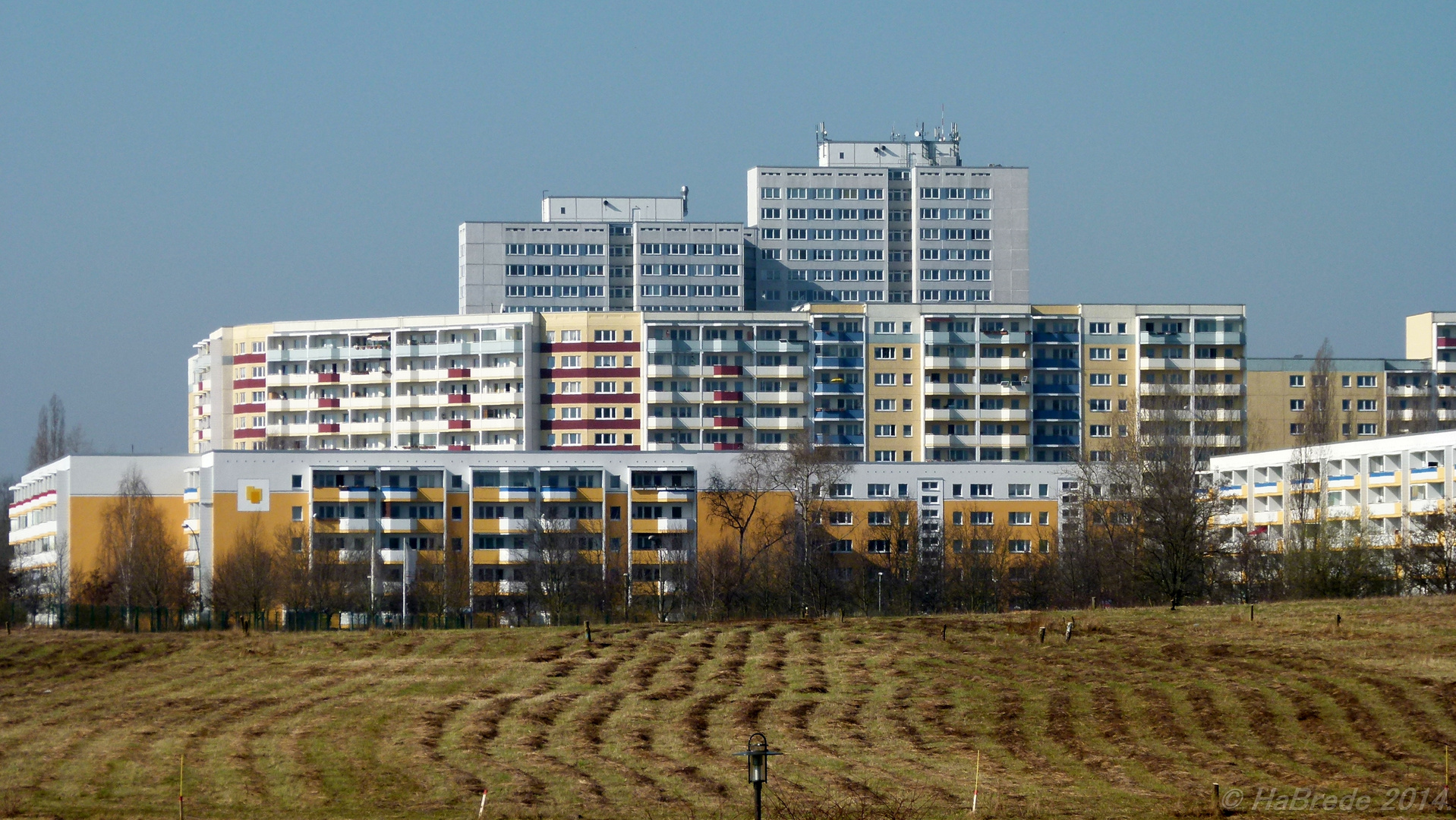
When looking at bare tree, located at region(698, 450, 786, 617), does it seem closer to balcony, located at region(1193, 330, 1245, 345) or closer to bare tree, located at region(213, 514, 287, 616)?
bare tree, located at region(213, 514, 287, 616)

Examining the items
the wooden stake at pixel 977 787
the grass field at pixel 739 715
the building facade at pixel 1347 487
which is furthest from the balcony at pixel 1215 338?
the wooden stake at pixel 977 787

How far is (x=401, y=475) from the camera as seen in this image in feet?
474

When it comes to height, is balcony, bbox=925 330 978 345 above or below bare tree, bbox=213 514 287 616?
above

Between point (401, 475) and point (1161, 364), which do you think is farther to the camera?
point (1161, 364)

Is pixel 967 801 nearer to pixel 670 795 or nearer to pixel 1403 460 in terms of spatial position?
pixel 670 795

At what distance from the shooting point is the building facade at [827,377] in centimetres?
17638

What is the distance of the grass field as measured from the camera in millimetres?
41688

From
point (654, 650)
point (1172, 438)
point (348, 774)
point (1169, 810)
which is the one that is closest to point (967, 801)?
point (1169, 810)

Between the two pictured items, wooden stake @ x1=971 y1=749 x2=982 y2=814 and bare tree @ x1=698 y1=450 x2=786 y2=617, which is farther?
bare tree @ x1=698 y1=450 x2=786 y2=617

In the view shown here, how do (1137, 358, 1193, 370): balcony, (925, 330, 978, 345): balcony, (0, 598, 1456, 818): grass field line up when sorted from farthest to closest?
(1137, 358, 1193, 370): balcony < (925, 330, 978, 345): balcony < (0, 598, 1456, 818): grass field

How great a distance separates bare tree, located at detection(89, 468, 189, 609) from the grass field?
54.5 meters

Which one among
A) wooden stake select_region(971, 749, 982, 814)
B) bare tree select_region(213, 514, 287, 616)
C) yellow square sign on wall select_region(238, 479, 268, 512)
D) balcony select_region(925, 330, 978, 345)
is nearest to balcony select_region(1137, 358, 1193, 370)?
balcony select_region(925, 330, 978, 345)

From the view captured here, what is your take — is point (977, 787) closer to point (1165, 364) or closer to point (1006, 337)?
point (1006, 337)

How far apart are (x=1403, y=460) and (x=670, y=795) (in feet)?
324
